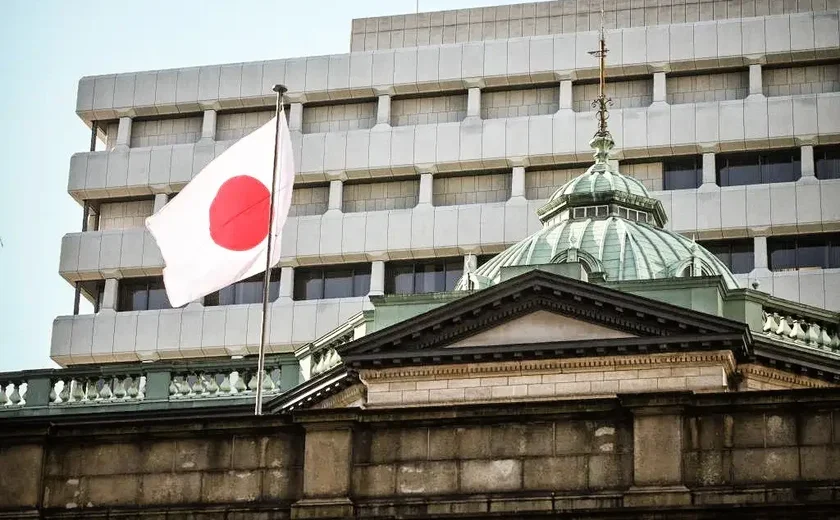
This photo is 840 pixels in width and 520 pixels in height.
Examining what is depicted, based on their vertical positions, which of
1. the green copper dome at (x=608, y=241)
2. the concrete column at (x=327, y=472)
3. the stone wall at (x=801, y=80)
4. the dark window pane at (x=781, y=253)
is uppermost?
the stone wall at (x=801, y=80)

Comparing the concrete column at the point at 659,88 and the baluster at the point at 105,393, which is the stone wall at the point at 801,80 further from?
the baluster at the point at 105,393

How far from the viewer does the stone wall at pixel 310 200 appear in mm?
86875

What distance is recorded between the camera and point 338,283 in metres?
85.7

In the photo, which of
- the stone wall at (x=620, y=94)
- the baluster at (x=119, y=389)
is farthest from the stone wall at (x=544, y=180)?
the baluster at (x=119, y=389)

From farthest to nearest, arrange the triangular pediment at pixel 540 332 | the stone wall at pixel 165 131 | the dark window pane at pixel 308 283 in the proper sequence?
the stone wall at pixel 165 131, the dark window pane at pixel 308 283, the triangular pediment at pixel 540 332

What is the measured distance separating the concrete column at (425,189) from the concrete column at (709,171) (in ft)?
33.5

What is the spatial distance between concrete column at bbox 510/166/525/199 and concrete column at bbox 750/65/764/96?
902 cm

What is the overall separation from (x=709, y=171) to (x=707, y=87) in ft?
→ 13.3

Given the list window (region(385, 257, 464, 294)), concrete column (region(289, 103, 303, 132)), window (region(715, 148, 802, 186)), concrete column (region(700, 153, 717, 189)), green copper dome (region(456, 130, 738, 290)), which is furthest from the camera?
concrete column (region(289, 103, 303, 132))

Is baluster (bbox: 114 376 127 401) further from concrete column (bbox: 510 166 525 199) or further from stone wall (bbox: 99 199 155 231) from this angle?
stone wall (bbox: 99 199 155 231)

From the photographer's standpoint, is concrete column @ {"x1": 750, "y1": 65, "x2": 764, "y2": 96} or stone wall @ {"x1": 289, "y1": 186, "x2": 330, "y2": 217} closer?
concrete column @ {"x1": 750, "y1": 65, "x2": 764, "y2": 96}

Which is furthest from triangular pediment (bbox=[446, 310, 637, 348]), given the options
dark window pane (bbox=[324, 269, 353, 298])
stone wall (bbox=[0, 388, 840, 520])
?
dark window pane (bbox=[324, 269, 353, 298])

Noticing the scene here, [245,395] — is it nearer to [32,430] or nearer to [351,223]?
[32,430]

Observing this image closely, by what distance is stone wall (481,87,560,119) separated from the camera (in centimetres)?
8594
